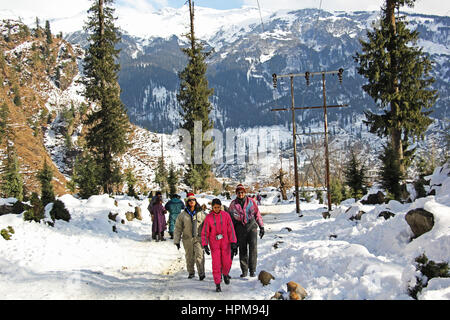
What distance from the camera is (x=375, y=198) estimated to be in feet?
47.4

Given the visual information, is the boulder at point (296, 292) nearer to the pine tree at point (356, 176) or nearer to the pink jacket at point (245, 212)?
the pink jacket at point (245, 212)

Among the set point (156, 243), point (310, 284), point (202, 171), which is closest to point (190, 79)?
point (202, 171)

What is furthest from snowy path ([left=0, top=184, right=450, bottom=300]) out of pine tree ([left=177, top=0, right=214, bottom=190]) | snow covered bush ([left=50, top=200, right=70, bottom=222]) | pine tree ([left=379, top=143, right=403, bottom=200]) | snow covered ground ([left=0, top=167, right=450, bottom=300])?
pine tree ([left=177, top=0, right=214, bottom=190])

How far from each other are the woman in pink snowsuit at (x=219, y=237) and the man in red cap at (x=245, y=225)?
0.60m

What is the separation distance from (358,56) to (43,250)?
17.7 meters

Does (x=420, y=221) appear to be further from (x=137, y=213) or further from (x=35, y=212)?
(x=137, y=213)

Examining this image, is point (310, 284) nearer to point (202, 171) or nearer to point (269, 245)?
point (269, 245)

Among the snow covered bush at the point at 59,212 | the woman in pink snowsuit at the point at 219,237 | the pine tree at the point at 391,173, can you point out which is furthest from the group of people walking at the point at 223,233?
the pine tree at the point at 391,173

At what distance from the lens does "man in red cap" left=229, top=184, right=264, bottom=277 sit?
23.9 ft

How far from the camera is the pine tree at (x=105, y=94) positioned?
2223 centimetres

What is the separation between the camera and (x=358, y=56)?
18.2 m

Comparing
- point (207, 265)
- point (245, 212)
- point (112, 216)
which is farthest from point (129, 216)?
point (245, 212)

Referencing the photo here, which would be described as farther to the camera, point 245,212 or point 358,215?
point 358,215

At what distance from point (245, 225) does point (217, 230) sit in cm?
91
